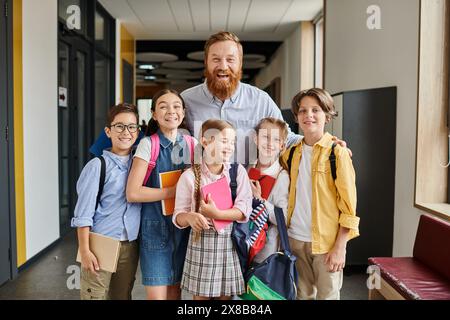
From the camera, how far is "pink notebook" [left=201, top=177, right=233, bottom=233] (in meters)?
1.50

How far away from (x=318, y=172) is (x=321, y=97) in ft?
0.87

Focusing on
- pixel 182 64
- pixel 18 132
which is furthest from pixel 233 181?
pixel 182 64

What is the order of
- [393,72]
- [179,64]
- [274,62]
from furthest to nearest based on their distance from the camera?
[179,64] → [274,62] → [393,72]

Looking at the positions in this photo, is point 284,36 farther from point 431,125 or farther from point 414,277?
point 414,277

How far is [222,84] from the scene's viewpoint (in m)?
1.68

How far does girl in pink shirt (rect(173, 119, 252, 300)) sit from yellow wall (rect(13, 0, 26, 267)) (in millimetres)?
2231

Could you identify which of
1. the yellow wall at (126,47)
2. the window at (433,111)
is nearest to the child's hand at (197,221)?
the window at (433,111)

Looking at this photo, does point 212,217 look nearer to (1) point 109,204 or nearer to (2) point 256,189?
(2) point 256,189

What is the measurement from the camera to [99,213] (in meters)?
1.61

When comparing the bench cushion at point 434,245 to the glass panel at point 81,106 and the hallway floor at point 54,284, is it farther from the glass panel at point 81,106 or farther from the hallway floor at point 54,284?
the glass panel at point 81,106

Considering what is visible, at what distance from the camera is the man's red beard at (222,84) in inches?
66.2

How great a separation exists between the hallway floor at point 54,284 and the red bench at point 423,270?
1.83 feet
